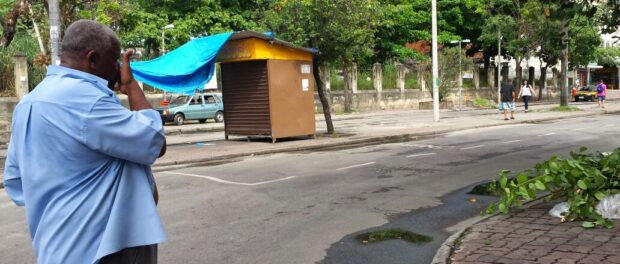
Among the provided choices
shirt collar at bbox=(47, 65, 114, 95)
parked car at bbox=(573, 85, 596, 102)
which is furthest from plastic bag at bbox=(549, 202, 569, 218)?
parked car at bbox=(573, 85, 596, 102)

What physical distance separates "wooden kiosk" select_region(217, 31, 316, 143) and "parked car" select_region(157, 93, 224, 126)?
39.4 feet

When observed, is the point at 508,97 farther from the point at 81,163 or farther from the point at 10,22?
the point at 81,163

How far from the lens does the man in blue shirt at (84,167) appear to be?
2260 mm

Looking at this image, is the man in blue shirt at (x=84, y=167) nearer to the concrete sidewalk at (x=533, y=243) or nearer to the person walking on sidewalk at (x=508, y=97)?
the concrete sidewalk at (x=533, y=243)

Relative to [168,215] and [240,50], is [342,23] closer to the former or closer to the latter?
[240,50]

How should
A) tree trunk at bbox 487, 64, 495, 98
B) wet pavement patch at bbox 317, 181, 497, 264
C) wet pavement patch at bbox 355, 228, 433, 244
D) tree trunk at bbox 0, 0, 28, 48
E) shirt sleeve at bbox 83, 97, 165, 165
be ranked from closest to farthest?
shirt sleeve at bbox 83, 97, 165, 165, wet pavement patch at bbox 317, 181, 497, 264, wet pavement patch at bbox 355, 228, 433, 244, tree trunk at bbox 0, 0, 28, 48, tree trunk at bbox 487, 64, 495, 98

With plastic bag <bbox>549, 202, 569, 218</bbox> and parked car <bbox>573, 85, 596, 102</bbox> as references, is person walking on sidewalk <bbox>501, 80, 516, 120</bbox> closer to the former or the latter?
plastic bag <bbox>549, 202, 569, 218</bbox>

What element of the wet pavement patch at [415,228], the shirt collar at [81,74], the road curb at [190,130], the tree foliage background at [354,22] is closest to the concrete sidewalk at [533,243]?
the wet pavement patch at [415,228]

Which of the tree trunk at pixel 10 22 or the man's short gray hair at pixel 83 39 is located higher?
the tree trunk at pixel 10 22

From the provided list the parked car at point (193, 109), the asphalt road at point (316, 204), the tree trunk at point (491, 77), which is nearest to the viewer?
the asphalt road at point (316, 204)

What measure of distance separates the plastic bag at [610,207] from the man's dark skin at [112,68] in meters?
5.17

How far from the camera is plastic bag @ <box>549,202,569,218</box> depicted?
6445 mm

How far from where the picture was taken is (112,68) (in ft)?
8.36

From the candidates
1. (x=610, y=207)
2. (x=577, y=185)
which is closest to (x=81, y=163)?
(x=577, y=185)
